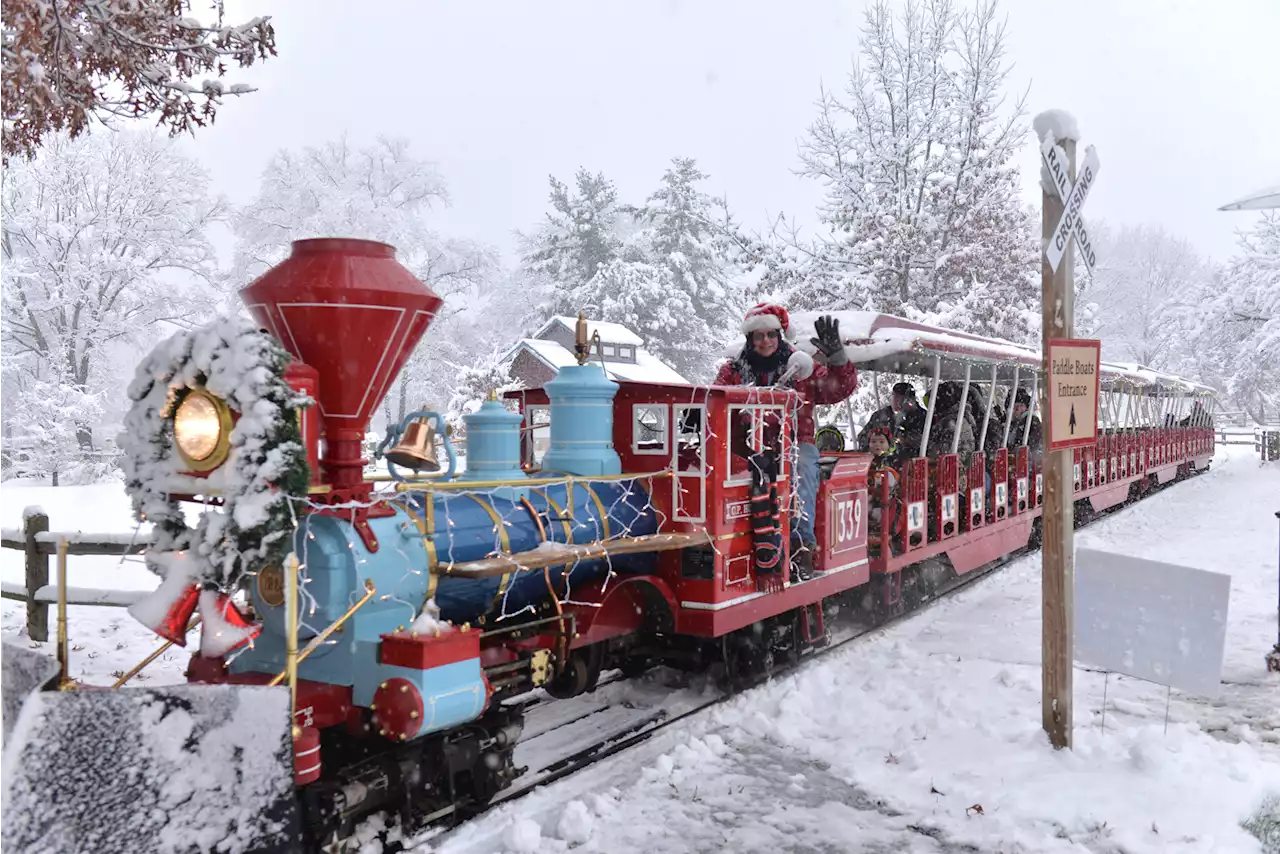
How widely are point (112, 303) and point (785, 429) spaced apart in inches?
958

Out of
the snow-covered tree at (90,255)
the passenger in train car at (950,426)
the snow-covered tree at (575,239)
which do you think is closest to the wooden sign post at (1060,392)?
the passenger in train car at (950,426)

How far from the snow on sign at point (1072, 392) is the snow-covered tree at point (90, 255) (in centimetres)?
2393

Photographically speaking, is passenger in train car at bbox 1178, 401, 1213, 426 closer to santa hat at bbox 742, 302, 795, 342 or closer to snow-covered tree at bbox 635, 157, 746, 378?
snow-covered tree at bbox 635, 157, 746, 378

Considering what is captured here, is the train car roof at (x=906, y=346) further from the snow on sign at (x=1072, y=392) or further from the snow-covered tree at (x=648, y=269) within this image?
the snow-covered tree at (x=648, y=269)

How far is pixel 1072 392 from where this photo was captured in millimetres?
5836

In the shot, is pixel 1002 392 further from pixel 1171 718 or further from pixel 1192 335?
pixel 1192 335

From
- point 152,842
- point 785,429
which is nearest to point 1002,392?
point 785,429

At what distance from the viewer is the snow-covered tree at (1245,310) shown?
35406 mm

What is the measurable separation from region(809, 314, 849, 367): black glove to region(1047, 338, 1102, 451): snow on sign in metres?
2.90

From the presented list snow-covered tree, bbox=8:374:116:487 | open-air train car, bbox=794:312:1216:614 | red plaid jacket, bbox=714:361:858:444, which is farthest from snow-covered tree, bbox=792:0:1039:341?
snow-covered tree, bbox=8:374:116:487

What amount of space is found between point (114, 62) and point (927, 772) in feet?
25.0

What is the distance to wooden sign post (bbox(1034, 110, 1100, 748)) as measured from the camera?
5.67 metres

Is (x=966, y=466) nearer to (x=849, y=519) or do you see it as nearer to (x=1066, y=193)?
(x=849, y=519)

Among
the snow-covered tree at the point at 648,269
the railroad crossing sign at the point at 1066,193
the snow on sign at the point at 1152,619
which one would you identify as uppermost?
the snow-covered tree at the point at 648,269
